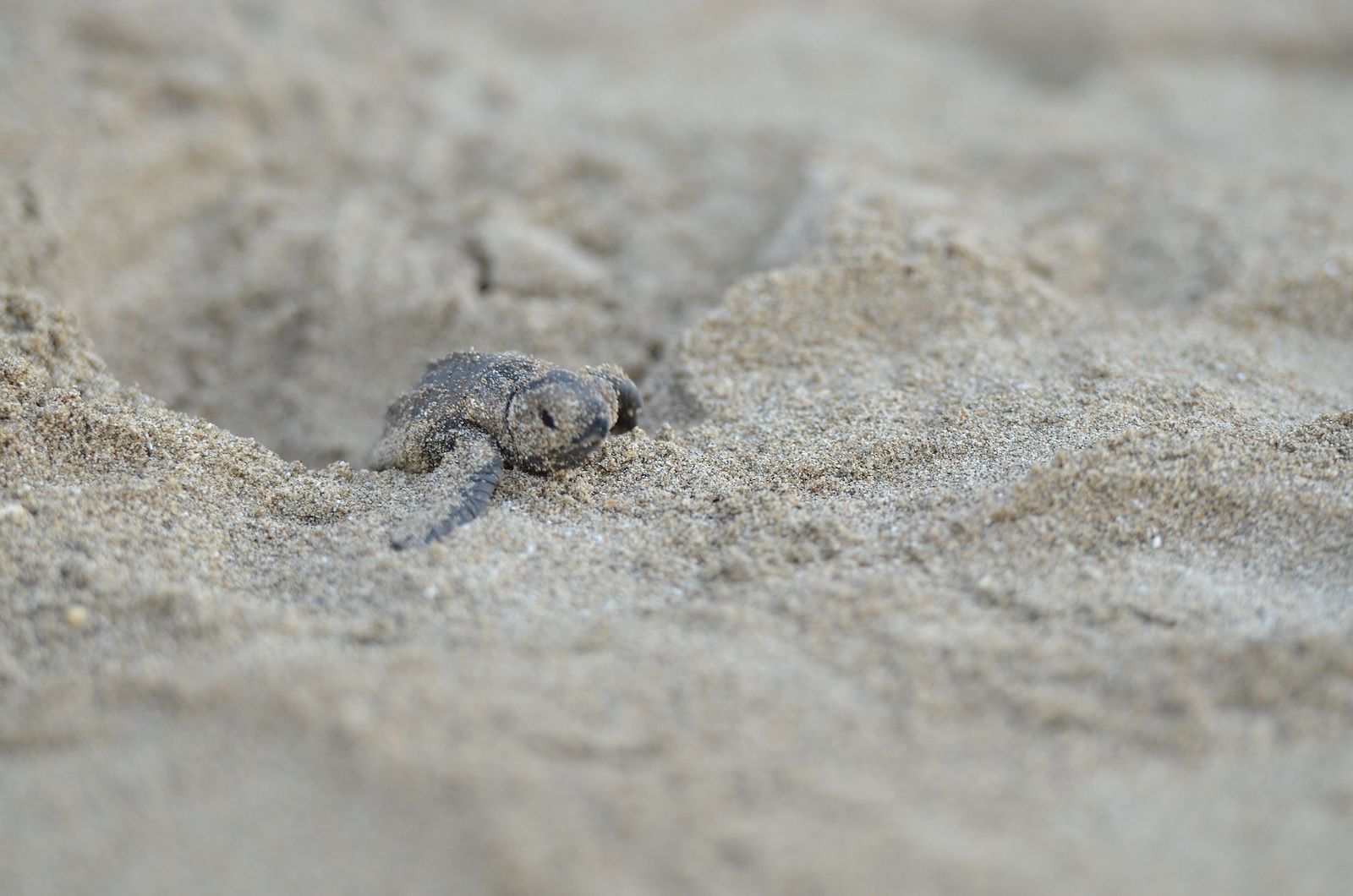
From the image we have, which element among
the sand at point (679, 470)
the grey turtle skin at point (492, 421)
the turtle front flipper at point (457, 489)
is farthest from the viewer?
the grey turtle skin at point (492, 421)

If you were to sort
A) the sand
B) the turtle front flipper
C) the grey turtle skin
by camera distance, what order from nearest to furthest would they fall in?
1. the sand
2. the turtle front flipper
3. the grey turtle skin

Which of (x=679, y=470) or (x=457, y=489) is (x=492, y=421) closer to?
(x=457, y=489)

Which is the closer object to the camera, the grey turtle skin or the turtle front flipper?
the turtle front flipper

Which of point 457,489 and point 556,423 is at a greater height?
point 556,423

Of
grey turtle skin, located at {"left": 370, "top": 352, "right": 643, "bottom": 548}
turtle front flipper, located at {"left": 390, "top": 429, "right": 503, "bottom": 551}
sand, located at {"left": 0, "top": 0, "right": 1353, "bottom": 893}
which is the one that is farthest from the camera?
grey turtle skin, located at {"left": 370, "top": 352, "right": 643, "bottom": 548}

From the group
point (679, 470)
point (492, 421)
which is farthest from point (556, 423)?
point (679, 470)

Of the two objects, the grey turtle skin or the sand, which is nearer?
the sand

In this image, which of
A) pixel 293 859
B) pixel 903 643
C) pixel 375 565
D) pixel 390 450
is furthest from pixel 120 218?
pixel 903 643

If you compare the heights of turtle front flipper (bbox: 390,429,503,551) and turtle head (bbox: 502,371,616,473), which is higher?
turtle head (bbox: 502,371,616,473)
